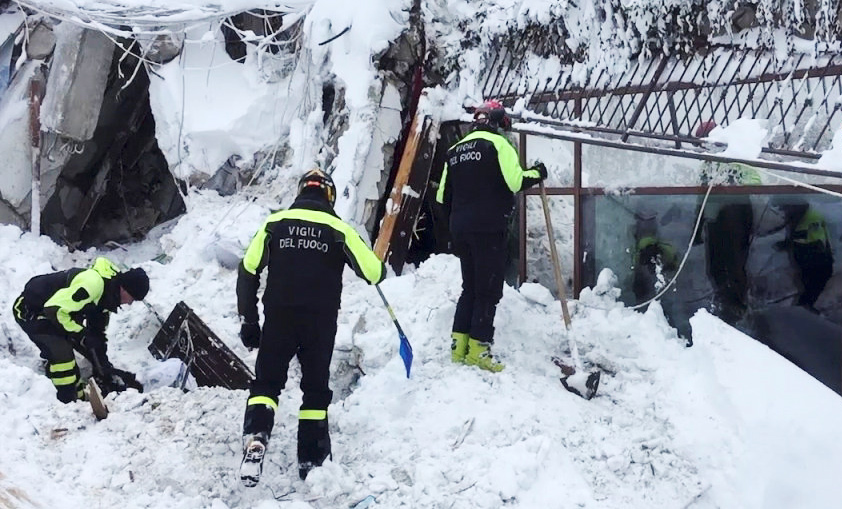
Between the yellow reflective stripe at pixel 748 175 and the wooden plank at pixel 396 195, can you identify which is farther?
the wooden plank at pixel 396 195

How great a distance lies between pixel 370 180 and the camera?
646cm

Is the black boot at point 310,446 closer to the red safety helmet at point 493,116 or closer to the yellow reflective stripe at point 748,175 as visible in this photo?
the red safety helmet at point 493,116

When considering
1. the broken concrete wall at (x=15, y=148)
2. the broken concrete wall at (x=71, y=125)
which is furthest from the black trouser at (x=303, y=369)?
the broken concrete wall at (x=15, y=148)

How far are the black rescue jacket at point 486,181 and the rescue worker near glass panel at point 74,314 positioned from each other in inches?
103

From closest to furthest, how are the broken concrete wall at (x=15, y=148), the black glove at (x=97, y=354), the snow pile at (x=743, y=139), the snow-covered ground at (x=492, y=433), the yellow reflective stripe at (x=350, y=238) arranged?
the snow-covered ground at (x=492, y=433) < the yellow reflective stripe at (x=350, y=238) < the snow pile at (x=743, y=139) < the black glove at (x=97, y=354) < the broken concrete wall at (x=15, y=148)

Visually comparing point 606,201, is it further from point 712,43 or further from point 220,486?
point 220,486

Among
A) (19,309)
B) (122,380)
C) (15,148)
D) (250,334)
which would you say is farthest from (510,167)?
(15,148)

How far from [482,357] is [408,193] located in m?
2.53

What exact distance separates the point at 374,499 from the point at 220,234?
4.00m

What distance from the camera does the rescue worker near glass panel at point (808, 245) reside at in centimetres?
399

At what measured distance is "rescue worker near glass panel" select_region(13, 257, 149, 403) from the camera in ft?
16.0

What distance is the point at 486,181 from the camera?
4328 mm

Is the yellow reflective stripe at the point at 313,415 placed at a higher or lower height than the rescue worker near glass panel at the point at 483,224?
lower

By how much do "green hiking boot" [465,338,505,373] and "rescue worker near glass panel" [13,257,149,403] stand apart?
8.71 feet
